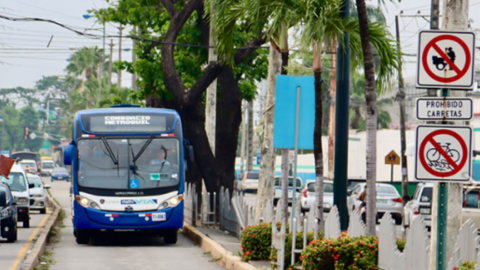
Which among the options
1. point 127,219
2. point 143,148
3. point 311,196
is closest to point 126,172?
point 143,148

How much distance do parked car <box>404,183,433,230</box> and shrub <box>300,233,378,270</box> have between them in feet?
49.2

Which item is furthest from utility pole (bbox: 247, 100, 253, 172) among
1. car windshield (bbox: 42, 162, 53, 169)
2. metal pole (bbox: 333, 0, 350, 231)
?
car windshield (bbox: 42, 162, 53, 169)

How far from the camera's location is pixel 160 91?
28391 mm

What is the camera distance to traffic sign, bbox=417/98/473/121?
759cm

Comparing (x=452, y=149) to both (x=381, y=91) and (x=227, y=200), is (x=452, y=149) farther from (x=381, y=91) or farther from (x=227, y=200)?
(x=227, y=200)

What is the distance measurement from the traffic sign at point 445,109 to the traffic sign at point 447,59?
133mm

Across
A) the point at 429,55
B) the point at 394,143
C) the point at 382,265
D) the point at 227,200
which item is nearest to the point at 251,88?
the point at 227,200

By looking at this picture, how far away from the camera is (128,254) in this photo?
18.1 m

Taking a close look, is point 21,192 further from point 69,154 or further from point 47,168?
point 47,168

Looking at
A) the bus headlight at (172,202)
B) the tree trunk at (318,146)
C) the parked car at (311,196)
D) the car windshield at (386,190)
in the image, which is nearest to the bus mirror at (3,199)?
the bus headlight at (172,202)

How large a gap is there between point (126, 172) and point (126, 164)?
0.60 feet

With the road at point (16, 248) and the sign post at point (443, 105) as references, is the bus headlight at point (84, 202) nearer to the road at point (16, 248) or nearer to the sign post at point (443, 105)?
the road at point (16, 248)

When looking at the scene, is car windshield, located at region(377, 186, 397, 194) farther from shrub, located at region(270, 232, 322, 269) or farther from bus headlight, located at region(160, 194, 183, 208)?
shrub, located at region(270, 232, 322, 269)

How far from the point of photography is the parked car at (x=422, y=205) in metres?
26.1
